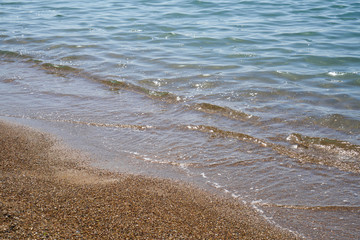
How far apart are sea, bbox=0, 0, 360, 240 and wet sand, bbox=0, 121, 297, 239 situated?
23 cm

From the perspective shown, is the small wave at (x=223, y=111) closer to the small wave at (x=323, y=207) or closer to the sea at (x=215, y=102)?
the sea at (x=215, y=102)

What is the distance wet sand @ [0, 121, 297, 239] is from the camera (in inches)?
120

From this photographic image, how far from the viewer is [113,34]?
448 inches

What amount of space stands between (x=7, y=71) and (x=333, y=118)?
20.9 ft

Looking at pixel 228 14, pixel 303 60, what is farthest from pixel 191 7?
pixel 303 60

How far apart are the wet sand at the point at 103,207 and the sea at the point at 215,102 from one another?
0.23m

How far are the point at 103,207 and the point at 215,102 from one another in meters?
3.41

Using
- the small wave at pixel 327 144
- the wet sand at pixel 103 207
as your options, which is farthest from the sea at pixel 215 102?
the wet sand at pixel 103 207

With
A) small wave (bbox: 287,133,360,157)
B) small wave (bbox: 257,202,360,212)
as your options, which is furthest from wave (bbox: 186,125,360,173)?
small wave (bbox: 257,202,360,212)

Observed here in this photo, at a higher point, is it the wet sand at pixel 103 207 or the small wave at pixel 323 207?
the wet sand at pixel 103 207

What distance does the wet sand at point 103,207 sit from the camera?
3.04m

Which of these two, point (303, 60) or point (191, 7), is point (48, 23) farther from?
point (303, 60)

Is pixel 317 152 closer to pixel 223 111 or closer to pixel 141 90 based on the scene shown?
pixel 223 111

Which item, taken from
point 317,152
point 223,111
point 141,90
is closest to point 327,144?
point 317,152
